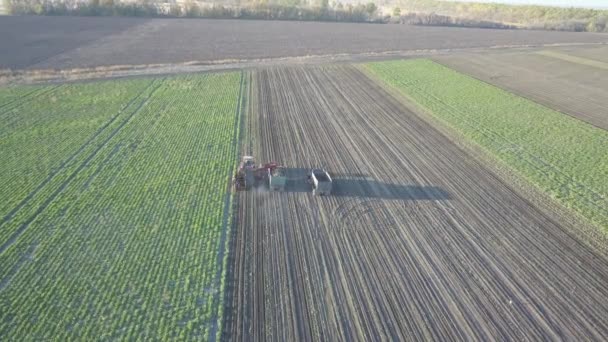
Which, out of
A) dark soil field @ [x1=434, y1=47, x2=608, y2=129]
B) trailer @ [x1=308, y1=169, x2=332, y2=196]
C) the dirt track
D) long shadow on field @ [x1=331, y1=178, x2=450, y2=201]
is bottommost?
the dirt track

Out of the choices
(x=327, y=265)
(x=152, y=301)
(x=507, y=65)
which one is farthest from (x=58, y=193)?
(x=507, y=65)

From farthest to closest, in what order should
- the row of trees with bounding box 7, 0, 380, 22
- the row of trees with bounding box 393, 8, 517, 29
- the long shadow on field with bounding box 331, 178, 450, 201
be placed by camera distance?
the row of trees with bounding box 393, 8, 517, 29
the row of trees with bounding box 7, 0, 380, 22
the long shadow on field with bounding box 331, 178, 450, 201

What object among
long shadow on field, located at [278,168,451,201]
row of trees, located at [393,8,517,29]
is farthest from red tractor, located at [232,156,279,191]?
row of trees, located at [393,8,517,29]

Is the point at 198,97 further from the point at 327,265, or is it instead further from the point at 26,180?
the point at 327,265

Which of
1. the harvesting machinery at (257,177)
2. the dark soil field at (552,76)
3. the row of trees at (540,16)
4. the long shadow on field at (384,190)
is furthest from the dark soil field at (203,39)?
the long shadow on field at (384,190)

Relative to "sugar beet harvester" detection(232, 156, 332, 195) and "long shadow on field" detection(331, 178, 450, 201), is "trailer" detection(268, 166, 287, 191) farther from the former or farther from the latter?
"long shadow on field" detection(331, 178, 450, 201)

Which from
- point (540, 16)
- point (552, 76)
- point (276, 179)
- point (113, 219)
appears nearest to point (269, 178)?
point (276, 179)

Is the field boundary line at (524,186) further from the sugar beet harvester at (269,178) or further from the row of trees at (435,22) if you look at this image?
the row of trees at (435,22)
